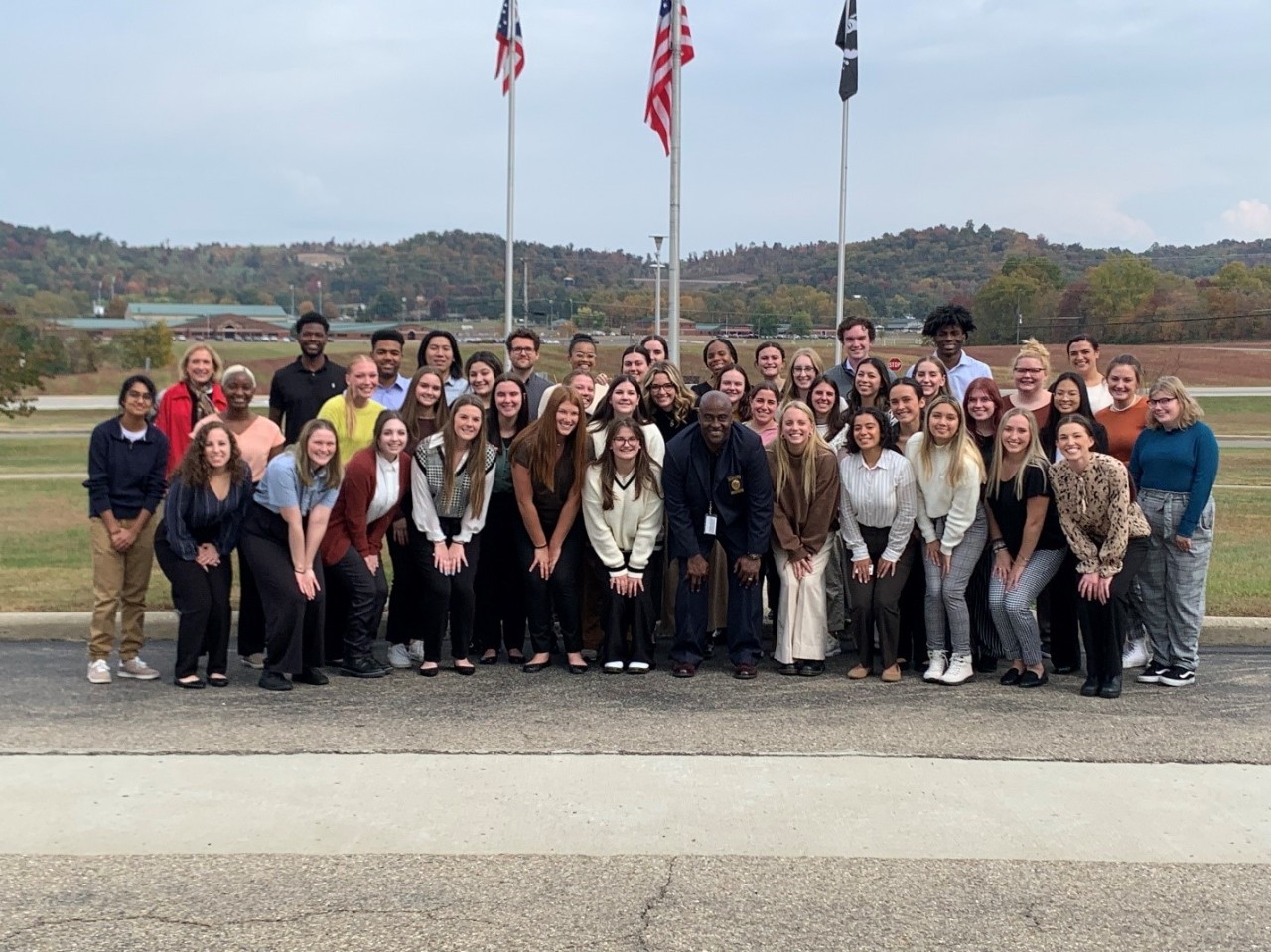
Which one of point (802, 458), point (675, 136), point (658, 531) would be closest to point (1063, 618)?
point (802, 458)

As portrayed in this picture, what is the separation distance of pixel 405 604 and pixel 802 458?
265 centimetres

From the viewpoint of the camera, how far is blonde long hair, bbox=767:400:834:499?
7844 millimetres

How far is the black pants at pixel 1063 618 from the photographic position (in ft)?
25.4

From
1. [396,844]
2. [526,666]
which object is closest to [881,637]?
[526,666]

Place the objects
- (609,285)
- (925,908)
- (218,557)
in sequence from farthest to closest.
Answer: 1. (609,285)
2. (218,557)
3. (925,908)

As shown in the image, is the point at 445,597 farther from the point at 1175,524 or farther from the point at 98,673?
the point at 1175,524

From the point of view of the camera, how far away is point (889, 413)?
8.24 m

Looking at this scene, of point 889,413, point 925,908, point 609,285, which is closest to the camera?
point 925,908

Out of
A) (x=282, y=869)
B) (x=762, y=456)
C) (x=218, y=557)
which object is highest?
(x=762, y=456)

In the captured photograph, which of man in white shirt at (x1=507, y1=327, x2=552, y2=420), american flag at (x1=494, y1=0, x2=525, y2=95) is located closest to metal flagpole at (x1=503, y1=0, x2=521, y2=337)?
american flag at (x1=494, y1=0, x2=525, y2=95)

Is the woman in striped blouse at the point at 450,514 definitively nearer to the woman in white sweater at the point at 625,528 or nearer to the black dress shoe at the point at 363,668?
the black dress shoe at the point at 363,668

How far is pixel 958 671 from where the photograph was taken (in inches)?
297

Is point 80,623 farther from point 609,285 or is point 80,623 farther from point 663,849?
point 609,285

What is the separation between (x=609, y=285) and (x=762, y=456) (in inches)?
5251
